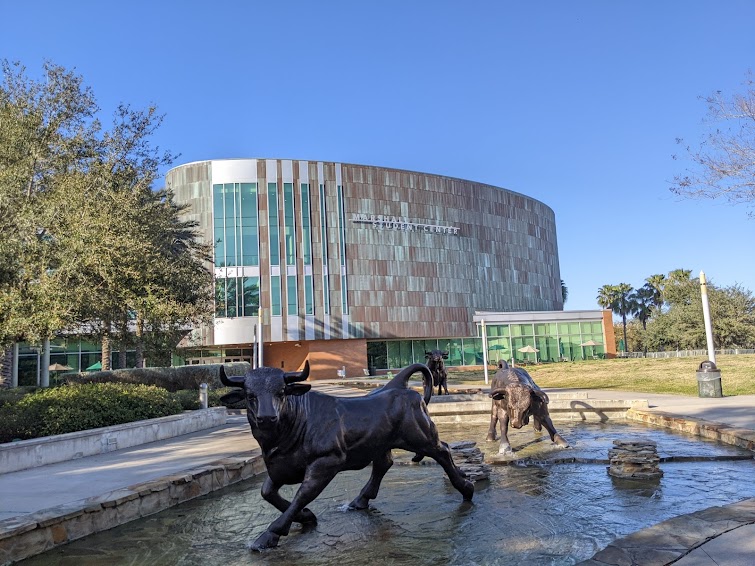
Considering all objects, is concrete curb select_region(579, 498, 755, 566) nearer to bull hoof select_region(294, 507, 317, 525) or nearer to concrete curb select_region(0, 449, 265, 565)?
bull hoof select_region(294, 507, 317, 525)

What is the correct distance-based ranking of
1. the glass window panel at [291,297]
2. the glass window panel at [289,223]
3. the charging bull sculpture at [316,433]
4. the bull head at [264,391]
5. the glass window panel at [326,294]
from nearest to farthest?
the bull head at [264,391]
the charging bull sculpture at [316,433]
the glass window panel at [291,297]
the glass window panel at [289,223]
the glass window panel at [326,294]

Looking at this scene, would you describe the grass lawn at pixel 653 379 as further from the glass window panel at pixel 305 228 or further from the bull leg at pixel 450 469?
the glass window panel at pixel 305 228

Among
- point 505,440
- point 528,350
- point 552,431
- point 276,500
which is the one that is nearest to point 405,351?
point 528,350

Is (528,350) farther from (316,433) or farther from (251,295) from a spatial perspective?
(316,433)

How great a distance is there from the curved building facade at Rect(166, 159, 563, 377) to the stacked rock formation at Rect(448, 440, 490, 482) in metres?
42.9

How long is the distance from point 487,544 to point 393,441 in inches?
55.5

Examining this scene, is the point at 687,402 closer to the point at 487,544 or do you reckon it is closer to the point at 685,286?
the point at 487,544

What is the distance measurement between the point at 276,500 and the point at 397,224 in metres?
56.9

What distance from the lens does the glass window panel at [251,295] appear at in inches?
2163

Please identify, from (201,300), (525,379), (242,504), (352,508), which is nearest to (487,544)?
(352,508)

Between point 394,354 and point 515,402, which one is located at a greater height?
point 515,402

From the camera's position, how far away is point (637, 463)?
7504 millimetres

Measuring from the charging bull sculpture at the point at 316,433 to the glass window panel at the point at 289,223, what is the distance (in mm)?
50940

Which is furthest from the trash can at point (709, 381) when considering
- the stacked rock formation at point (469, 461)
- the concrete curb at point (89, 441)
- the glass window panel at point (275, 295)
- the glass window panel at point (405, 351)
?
the glass window panel at point (405, 351)
